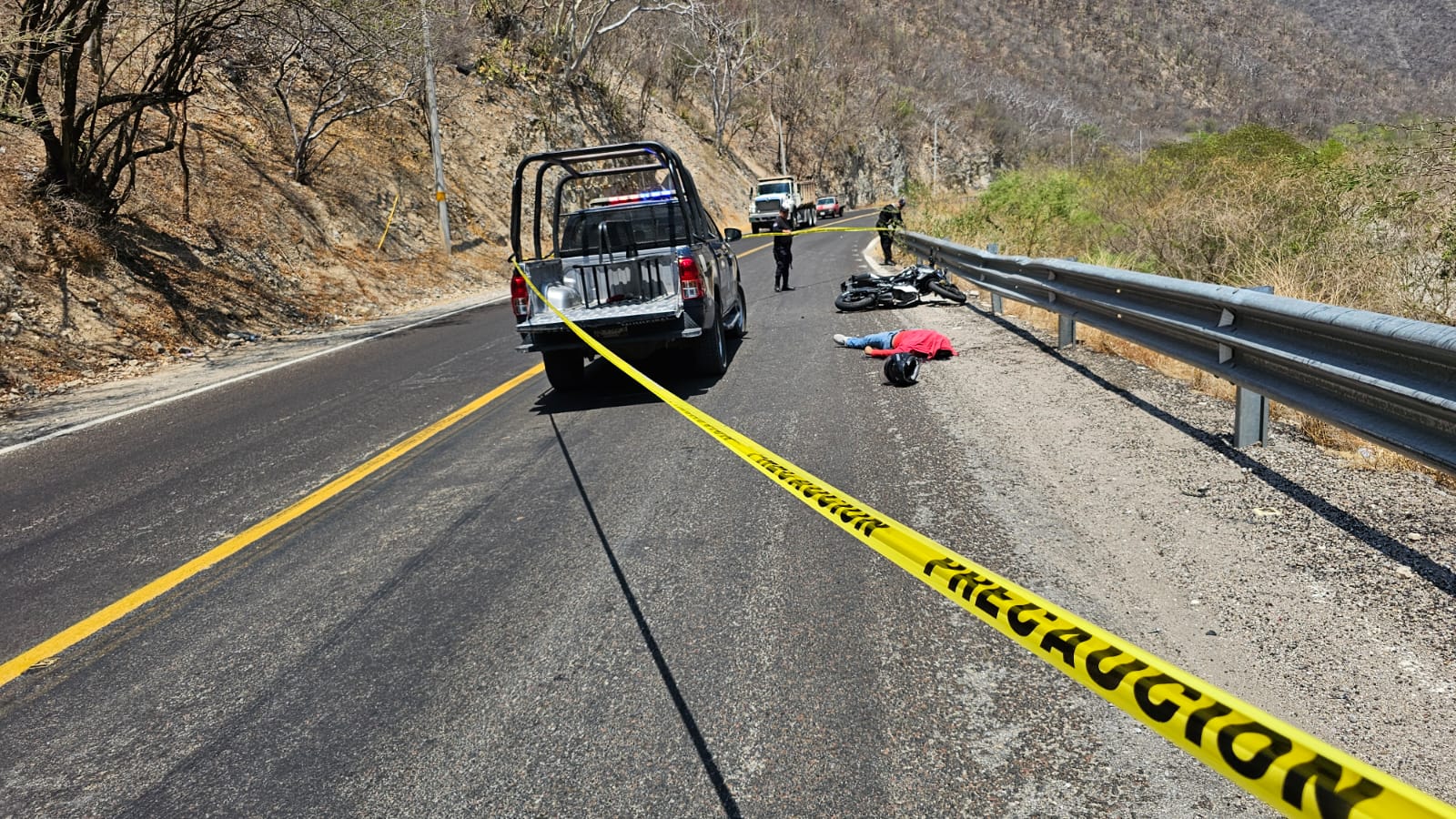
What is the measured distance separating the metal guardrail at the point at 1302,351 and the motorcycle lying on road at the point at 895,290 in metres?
4.76

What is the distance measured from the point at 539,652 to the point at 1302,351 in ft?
12.7

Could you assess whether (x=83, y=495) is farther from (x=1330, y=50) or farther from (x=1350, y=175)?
(x=1330, y=50)

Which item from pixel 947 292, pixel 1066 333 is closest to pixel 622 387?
pixel 1066 333

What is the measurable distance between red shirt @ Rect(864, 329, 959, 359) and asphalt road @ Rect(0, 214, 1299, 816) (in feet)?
7.32

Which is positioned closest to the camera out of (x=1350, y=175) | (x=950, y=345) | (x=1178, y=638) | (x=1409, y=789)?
(x=1409, y=789)

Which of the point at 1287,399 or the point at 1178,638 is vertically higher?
the point at 1287,399

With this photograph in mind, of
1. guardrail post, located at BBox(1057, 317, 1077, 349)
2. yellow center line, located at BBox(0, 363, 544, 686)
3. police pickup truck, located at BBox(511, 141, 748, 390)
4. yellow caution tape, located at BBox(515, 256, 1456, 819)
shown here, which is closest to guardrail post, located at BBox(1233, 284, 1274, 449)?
guardrail post, located at BBox(1057, 317, 1077, 349)

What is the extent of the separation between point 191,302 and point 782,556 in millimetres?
14665

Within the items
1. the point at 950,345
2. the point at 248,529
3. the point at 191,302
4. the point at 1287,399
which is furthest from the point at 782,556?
the point at 191,302

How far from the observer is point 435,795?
8.75 feet

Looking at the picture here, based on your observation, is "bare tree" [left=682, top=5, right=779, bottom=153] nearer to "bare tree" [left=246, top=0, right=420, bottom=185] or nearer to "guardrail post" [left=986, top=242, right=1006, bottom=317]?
"bare tree" [left=246, top=0, right=420, bottom=185]

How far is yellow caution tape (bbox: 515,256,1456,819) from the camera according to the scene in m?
1.13

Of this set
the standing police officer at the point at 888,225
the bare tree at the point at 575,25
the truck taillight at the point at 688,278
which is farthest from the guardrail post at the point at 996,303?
the bare tree at the point at 575,25

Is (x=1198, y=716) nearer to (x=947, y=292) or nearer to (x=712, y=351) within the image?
(x=712, y=351)
